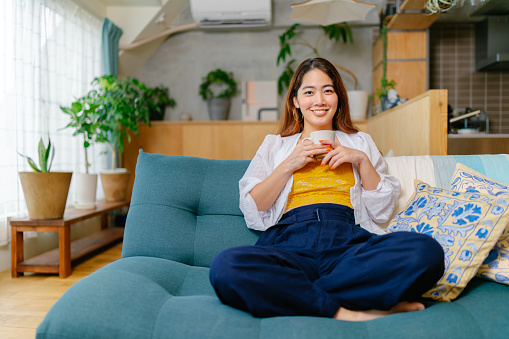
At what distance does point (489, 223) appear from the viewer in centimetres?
122

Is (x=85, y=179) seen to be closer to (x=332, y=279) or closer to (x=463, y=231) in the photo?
(x=332, y=279)

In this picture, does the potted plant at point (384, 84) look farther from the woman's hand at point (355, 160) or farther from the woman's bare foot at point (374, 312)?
the woman's bare foot at point (374, 312)

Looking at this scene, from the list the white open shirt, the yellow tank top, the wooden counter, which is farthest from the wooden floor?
A: the wooden counter

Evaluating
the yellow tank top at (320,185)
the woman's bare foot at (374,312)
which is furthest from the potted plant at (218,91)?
the woman's bare foot at (374,312)

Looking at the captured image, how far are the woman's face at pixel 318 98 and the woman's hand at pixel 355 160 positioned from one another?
17 centimetres

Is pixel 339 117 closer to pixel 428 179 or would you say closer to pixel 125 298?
pixel 428 179

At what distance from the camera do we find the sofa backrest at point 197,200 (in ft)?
5.19

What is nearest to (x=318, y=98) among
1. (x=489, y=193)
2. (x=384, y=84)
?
(x=489, y=193)

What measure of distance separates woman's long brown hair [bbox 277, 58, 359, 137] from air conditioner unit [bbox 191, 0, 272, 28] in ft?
9.99

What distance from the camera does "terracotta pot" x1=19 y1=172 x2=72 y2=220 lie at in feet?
8.23

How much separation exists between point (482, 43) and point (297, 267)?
454 centimetres

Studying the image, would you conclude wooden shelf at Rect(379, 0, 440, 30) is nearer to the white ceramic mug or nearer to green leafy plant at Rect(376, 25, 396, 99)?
green leafy plant at Rect(376, 25, 396, 99)

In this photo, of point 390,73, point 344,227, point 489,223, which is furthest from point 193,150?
point 489,223

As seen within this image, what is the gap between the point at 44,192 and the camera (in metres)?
2.54
